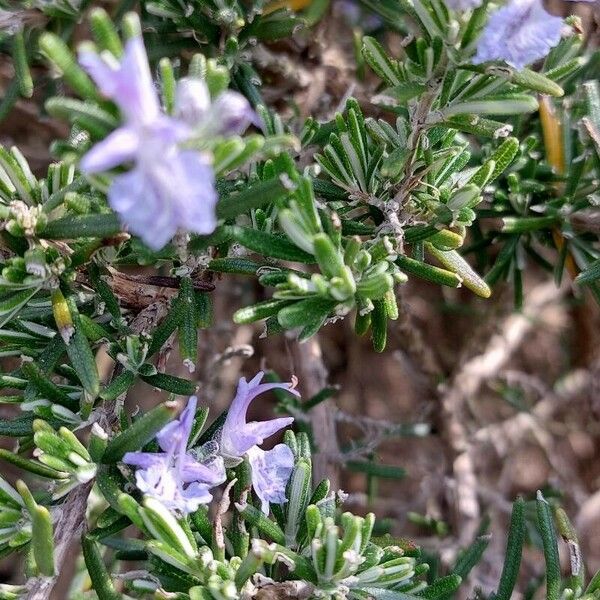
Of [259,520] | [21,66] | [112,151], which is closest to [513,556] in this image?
[259,520]

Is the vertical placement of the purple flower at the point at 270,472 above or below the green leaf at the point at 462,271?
below

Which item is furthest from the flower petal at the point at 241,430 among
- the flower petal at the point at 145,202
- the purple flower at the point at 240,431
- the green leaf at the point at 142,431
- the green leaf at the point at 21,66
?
the green leaf at the point at 21,66

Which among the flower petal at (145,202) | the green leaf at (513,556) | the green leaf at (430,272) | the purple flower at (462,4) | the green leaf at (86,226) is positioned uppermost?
the purple flower at (462,4)

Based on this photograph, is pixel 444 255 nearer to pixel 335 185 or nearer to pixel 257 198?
pixel 335 185

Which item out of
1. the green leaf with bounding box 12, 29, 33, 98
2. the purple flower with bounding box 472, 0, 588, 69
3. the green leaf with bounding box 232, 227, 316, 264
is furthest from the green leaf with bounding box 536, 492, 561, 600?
the green leaf with bounding box 12, 29, 33, 98

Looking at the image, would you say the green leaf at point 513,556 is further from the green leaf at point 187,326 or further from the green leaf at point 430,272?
the green leaf at point 187,326
